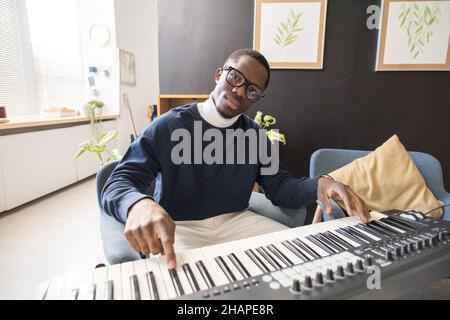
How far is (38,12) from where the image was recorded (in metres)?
3.64

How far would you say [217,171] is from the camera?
4.37 ft

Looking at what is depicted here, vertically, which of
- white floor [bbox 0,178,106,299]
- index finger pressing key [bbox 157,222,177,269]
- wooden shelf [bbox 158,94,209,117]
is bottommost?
white floor [bbox 0,178,106,299]

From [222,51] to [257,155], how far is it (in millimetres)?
1328

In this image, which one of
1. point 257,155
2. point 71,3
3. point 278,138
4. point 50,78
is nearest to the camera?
point 257,155

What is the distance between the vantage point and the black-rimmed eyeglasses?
119 centimetres

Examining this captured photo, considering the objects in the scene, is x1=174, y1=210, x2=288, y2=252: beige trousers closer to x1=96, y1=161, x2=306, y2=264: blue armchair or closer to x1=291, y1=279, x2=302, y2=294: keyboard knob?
x1=96, y1=161, x2=306, y2=264: blue armchair

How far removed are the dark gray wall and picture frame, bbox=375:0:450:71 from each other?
7 cm

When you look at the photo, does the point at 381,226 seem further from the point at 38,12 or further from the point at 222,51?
the point at 38,12

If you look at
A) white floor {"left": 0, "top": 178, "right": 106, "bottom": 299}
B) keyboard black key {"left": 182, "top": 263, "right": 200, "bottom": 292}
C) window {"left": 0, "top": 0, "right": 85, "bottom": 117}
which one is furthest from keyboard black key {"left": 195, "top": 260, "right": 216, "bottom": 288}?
window {"left": 0, "top": 0, "right": 85, "bottom": 117}

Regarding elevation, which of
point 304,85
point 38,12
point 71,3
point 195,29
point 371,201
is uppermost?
point 71,3

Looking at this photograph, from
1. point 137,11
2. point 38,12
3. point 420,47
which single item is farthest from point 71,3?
point 420,47

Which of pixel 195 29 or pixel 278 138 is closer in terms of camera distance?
pixel 278 138

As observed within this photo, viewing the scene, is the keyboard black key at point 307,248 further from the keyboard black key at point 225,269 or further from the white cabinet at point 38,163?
the white cabinet at point 38,163

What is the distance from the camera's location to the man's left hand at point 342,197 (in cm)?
100
